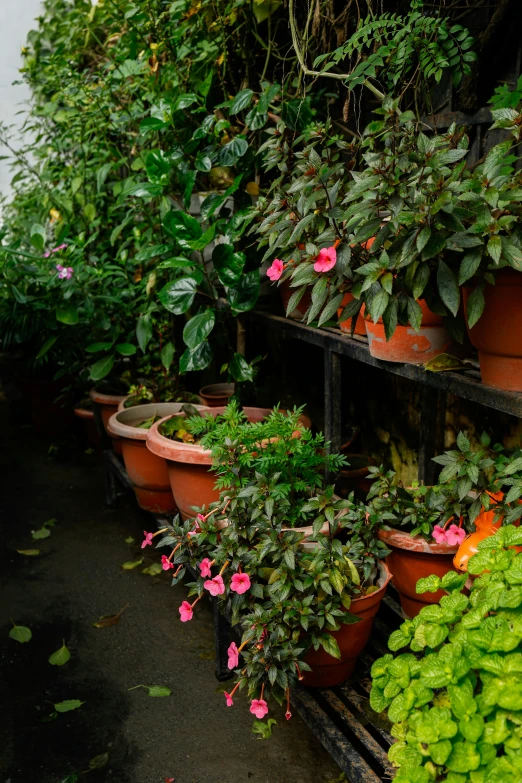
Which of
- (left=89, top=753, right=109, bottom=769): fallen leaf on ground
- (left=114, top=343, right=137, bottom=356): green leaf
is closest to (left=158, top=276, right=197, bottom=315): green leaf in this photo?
(left=114, top=343, right=137, bottom=356): green leaf

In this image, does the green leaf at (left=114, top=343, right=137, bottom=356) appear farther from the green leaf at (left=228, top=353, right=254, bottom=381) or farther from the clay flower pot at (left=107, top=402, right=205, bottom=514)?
the green leaf at (left=228, top=353, right=254, bottom=381)

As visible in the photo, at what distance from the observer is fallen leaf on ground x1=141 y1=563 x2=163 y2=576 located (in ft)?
8.41

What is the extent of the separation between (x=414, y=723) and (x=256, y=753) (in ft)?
2.43

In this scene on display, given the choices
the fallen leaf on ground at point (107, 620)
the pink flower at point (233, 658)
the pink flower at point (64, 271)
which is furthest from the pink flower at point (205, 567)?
the pink flower at point (64, 271)

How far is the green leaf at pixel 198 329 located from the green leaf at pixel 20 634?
3.36 feet

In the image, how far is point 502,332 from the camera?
1242 mm

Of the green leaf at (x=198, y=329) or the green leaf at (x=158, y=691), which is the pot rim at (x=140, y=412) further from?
the green leaf at (x=158, y=691)

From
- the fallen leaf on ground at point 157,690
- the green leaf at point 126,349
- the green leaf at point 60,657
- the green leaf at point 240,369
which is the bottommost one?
the green leaf at point 60,657

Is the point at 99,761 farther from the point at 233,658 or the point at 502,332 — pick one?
the point at 502,332

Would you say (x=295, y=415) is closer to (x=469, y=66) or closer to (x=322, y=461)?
Answer: (x=322, y=461)

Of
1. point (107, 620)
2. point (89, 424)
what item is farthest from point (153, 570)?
point (89, 424)

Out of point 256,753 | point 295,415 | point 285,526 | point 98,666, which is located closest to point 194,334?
point 295,415

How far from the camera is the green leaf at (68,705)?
6.03ft

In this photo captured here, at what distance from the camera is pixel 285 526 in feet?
5.75
